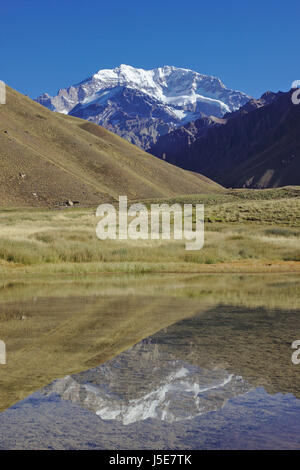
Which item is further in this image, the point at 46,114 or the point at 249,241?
the point at 46,114

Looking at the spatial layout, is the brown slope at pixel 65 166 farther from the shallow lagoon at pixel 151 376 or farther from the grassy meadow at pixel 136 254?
the shallow lagoon at pixel 151 376

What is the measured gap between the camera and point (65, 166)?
5404 inches

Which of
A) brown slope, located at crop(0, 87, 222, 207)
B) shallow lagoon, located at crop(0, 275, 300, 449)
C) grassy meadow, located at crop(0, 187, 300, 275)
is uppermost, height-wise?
brown slope, located at crop(0, 87, 222, 207)

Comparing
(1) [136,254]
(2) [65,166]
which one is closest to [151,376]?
(1) [136,254]

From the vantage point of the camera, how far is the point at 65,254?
31031mm

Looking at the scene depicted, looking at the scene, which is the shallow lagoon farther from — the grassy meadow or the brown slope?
the brown slope

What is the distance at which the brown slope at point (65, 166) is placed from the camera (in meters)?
118

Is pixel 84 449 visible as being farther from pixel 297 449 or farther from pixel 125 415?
pixel 297 449

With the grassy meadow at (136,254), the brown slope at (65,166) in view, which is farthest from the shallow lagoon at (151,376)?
the brown slope at (65,166)

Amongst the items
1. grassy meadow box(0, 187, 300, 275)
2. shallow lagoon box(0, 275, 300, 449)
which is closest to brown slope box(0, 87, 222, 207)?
grassy meadow box(0, 187, 300, 275)

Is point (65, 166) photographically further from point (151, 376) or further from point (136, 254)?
point (151, 376)

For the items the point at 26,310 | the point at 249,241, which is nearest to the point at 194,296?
the point at 26,310

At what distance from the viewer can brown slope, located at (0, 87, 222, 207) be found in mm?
117812

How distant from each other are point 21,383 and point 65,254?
2274cm
